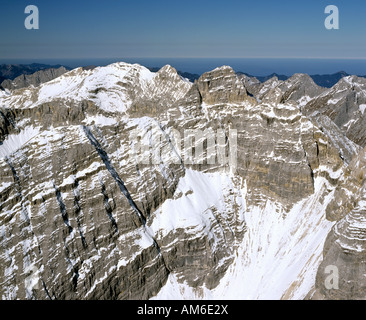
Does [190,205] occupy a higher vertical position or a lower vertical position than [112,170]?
lower

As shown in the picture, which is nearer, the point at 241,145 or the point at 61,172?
the point at 61,172

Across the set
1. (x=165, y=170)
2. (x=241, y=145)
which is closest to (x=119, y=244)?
(x=165, y=170)

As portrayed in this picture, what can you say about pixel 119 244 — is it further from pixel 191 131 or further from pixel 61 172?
pixel 191 131

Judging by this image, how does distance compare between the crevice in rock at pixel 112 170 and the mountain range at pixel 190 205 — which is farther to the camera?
the crevice in rock at pixel 112 170

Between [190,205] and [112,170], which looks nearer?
[112,170]

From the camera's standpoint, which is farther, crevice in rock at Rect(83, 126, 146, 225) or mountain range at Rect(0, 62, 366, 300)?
crevice in rock at Rect(83, 126, 146, 225)
